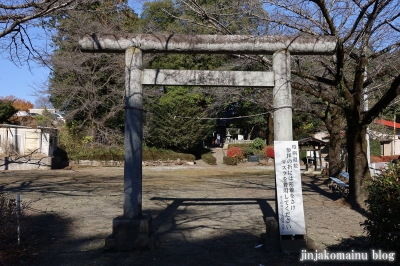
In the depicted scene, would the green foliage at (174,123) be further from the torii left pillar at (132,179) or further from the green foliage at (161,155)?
the torii left pillar at (132,179)

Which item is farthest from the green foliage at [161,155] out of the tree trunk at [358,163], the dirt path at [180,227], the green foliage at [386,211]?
the green foliage at [386,211]

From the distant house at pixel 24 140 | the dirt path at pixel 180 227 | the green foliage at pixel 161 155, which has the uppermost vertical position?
the distant house at pixel 24 140

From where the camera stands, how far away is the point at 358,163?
10.3 meters

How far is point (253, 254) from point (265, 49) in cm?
349

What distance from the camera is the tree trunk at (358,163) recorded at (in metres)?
10.2

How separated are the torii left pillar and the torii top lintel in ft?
0.67

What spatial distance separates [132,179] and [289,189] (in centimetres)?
263

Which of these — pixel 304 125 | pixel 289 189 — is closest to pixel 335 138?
pixel 289 189

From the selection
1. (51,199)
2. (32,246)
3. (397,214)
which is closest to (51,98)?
(51,199)

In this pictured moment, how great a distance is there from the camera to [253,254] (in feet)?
19.7

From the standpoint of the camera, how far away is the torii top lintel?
6.62 m

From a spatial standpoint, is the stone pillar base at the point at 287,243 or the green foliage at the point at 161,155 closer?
the stone pillar base at the point at 287,243

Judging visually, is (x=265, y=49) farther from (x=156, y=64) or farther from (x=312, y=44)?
(x=156, y=64)

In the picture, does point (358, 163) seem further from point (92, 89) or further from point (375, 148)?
point (375, 148)
